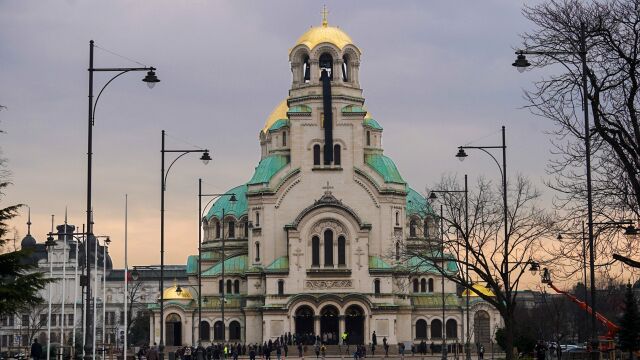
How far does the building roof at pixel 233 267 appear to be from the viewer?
398 feet

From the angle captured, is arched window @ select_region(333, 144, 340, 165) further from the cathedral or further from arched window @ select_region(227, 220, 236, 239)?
arched window @ select_region(227, 220, 236, 239)

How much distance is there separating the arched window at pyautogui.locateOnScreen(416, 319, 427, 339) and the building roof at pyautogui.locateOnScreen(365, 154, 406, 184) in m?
13.3

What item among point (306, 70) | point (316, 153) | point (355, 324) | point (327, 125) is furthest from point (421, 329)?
point (306, 70)

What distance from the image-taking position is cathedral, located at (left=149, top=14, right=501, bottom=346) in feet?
371

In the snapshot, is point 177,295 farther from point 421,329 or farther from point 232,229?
point 421,329

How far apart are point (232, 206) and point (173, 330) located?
1602cm

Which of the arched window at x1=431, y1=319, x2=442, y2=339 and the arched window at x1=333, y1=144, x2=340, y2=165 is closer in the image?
the arched window at x1=333, y1=144, x2=340, y2=165

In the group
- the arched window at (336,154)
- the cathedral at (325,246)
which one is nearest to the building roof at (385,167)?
the cathedral at (325,246)

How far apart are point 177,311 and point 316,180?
18.2 meters

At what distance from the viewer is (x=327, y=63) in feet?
394

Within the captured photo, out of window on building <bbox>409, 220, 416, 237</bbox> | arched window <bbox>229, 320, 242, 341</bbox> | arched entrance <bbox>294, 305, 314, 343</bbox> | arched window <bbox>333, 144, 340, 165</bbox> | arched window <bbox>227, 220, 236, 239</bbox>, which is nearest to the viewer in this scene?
arched entrance <bbox>294, 305, 314, 343</bbox>

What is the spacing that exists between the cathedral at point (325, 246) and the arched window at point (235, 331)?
0.13 meters

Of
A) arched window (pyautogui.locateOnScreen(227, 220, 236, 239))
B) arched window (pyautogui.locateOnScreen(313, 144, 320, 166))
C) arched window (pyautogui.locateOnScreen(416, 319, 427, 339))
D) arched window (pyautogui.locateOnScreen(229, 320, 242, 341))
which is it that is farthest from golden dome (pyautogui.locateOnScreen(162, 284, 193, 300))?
arched window (pyautogui.locateOnScreen(416, 319, 427, 339))

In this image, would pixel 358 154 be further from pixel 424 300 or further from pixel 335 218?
pixel 424 300
